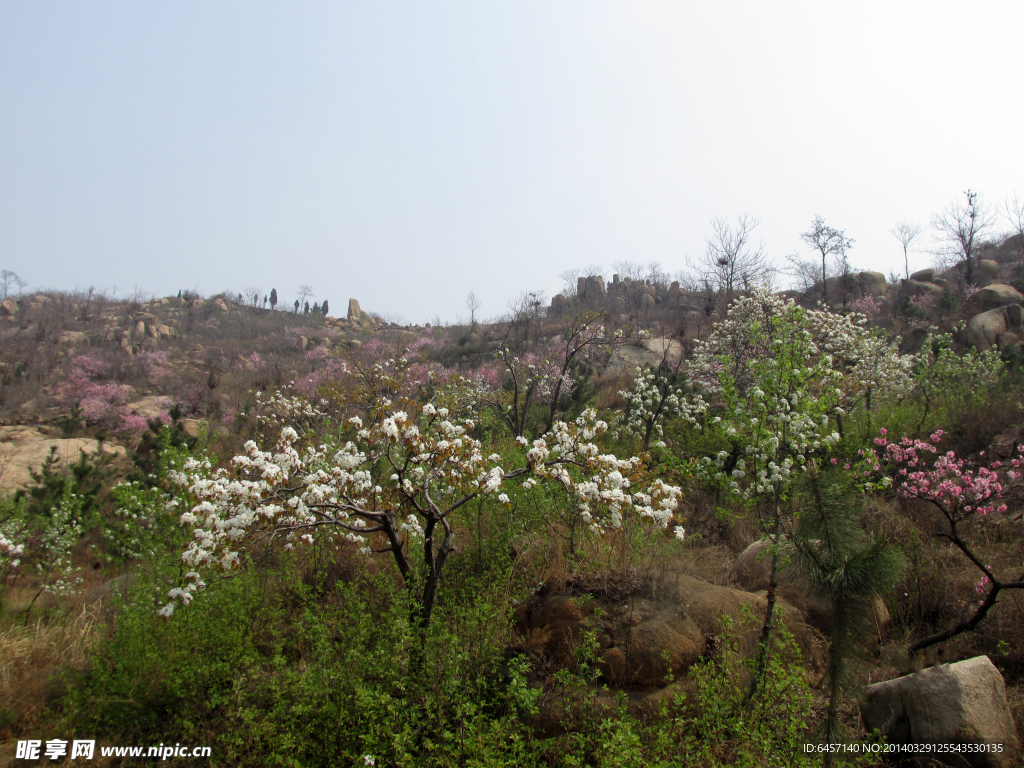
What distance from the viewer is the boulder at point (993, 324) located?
20156 millimetres

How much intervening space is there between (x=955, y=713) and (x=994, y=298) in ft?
88.9

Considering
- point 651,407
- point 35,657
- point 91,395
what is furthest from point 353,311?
point 35,657

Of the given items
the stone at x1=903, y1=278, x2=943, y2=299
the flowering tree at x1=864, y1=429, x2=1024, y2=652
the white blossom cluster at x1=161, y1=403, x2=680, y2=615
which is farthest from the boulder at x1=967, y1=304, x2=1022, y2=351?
the white blossom cluster at x1=161, y1=403, x2=680, y2=615

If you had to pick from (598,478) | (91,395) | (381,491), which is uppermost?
(91,395)

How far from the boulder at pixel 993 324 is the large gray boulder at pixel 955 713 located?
72.5 ft

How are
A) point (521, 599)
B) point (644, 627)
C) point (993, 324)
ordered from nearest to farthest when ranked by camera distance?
point (644, 627) < point (521, 599) < point (993, 324)

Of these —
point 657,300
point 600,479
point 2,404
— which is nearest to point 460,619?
point 600,479

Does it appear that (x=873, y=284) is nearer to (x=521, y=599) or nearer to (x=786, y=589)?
(x=786, y=589)

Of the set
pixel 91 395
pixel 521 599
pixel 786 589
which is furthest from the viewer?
pixel 91 395

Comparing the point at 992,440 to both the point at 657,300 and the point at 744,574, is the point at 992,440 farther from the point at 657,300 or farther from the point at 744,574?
the point at 657,300

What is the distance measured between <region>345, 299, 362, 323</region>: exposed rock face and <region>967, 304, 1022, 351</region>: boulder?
181ft

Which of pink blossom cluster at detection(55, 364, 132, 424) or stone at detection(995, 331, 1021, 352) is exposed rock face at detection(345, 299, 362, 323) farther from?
stone at detection(995, 331, 1021, 352)

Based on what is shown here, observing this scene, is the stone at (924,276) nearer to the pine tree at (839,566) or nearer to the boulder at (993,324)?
the boulder at (993,324)

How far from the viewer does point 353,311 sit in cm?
6375
